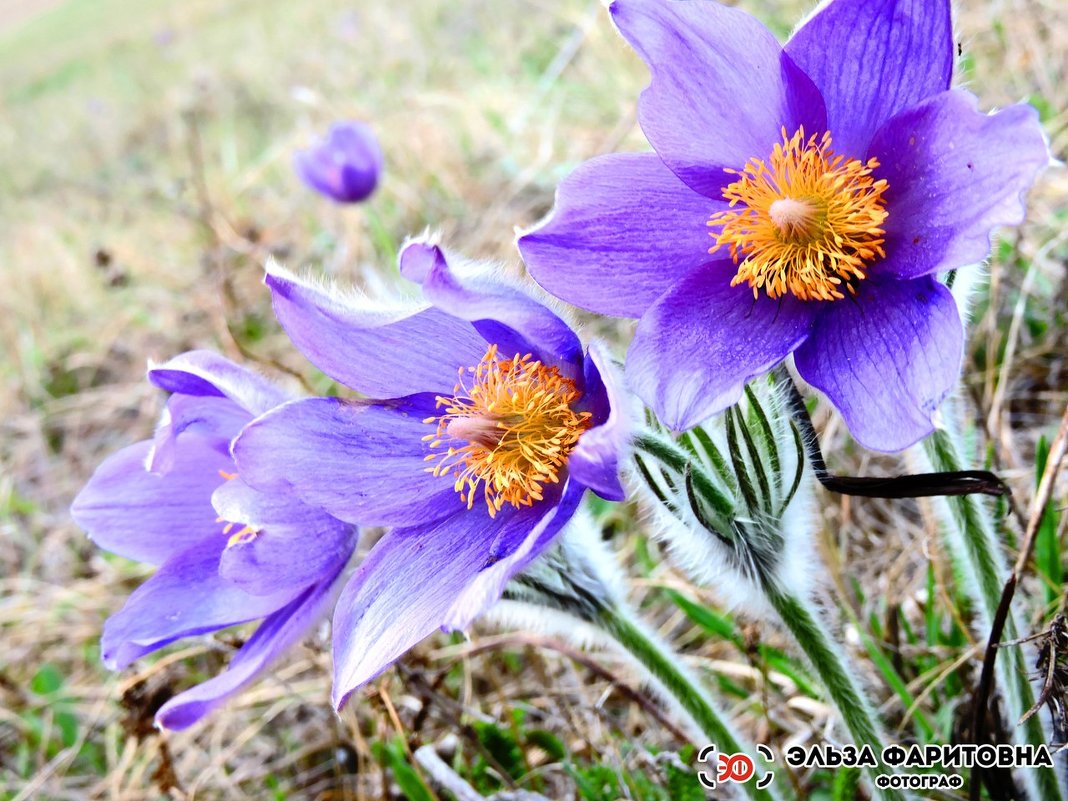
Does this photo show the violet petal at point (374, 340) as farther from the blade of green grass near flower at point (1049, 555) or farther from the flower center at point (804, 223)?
the blade of green grass near flower at point (1049, 555)

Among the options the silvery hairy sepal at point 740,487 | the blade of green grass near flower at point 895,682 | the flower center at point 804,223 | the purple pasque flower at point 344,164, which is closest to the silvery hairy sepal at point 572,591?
the silvery hairy sepal at point 740,487

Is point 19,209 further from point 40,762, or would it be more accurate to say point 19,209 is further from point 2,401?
point 40,762

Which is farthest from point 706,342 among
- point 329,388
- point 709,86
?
point 329,388

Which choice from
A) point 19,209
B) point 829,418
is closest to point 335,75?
point 19,209

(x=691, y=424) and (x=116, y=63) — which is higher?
(x=116, y=63)

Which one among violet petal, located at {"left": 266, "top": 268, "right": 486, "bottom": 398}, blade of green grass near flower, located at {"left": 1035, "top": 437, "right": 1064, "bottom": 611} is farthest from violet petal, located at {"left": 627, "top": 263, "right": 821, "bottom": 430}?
blade of green grass near flower, located at {"left": 1035, "top": 437, "right": 1064, "bottom": 611}

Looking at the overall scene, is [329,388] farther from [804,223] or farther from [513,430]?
[804,223]
